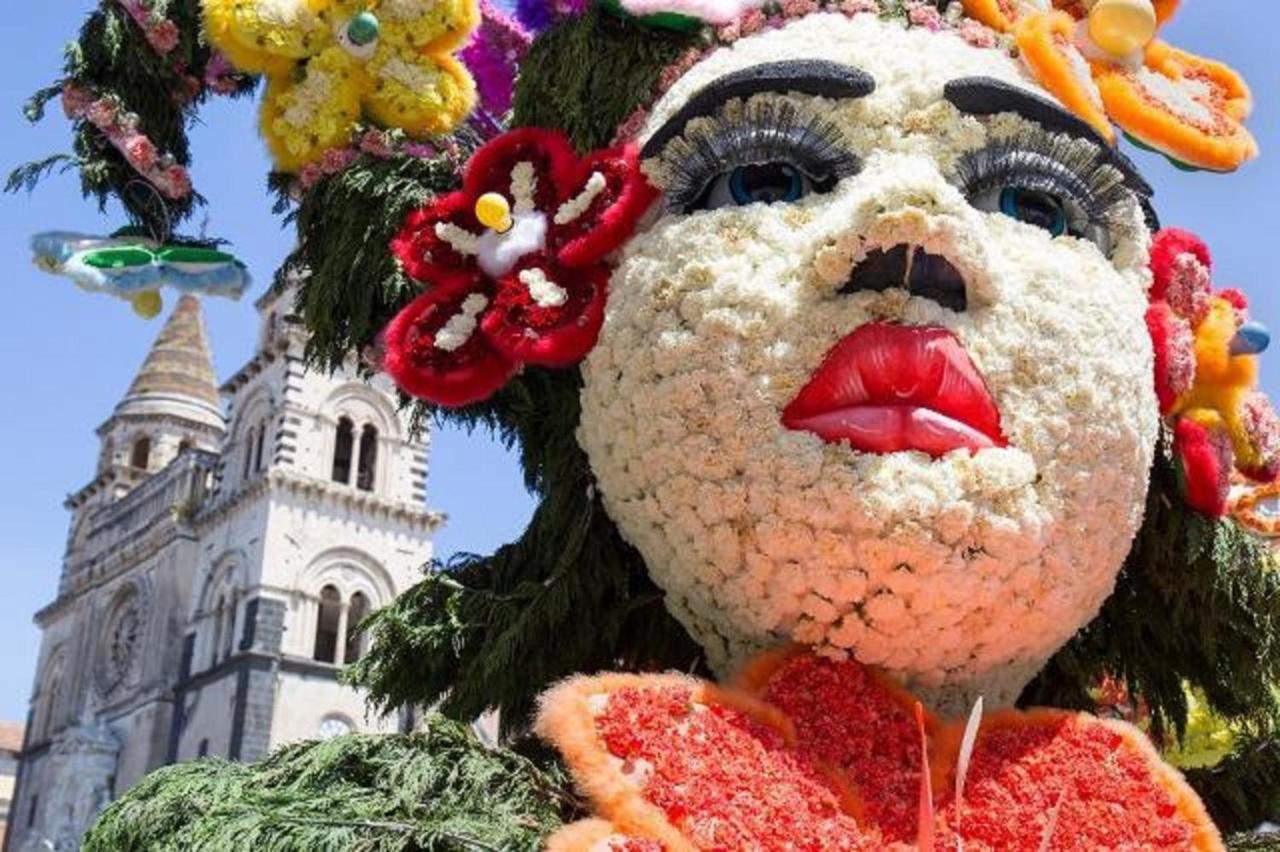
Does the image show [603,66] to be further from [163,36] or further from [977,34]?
[163,36]

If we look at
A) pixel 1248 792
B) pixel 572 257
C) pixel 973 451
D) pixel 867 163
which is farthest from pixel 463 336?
pixel 1248 792

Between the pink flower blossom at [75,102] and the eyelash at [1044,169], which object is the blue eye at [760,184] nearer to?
the eyelash at [1044,169]

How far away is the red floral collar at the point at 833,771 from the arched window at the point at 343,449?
21970 millimetres

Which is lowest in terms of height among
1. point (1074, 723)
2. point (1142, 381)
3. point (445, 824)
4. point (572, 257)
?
point (445, 824)

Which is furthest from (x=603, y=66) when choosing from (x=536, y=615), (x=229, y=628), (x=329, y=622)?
(x=229, y=628)

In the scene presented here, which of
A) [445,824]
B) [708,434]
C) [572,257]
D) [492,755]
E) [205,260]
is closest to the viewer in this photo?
[445,824]

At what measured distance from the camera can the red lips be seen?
305 cm

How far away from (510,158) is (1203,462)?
1.86m

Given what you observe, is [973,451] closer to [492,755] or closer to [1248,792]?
[492,755]

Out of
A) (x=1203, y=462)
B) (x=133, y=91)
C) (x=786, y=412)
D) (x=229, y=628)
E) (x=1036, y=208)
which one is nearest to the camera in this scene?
(x=786, y=412)

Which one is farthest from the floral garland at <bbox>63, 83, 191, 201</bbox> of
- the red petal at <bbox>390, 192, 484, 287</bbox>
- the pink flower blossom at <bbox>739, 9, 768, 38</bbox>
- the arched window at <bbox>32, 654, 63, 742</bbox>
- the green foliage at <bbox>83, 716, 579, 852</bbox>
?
the arched window at <bbox>32, 654, 63, 742</bbox>

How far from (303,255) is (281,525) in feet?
65.2

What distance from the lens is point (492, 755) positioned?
2971 millimetres

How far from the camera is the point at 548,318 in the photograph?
3.50m
